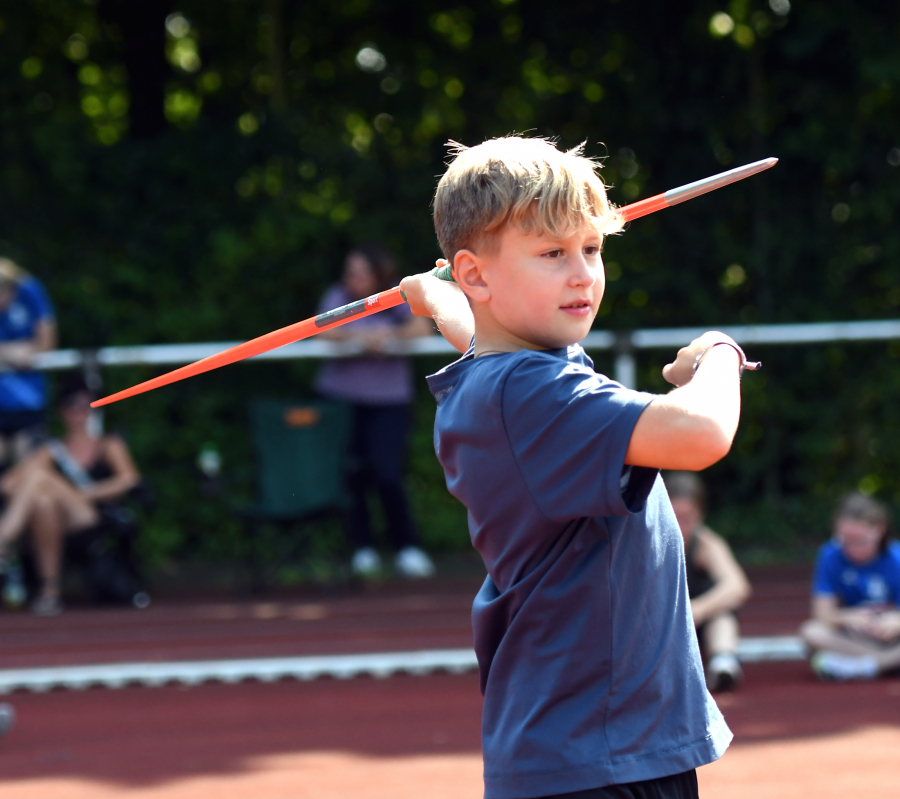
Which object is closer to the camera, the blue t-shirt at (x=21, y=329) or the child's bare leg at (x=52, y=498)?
the child's bare leg at (x=52, y=498)

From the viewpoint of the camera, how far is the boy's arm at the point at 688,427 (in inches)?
63.2

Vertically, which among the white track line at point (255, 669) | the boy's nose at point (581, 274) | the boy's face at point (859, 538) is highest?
the boy's nose at point (581, 274)

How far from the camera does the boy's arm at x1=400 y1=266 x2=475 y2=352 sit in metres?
2.29

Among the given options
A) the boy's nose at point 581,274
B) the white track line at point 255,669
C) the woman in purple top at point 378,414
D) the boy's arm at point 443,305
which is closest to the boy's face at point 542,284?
the boy's nose at point 581,274

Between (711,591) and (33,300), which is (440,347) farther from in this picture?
(711,591)

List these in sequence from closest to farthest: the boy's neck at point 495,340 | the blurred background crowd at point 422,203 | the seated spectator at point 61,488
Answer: the boy's neck at point 495,340, the seated spectator at point 61,488, the blurred background crowd at point 422,203

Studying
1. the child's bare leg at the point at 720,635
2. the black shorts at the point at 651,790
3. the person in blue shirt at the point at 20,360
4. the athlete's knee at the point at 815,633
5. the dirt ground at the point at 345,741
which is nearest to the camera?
the black shorts at the point at 651,790

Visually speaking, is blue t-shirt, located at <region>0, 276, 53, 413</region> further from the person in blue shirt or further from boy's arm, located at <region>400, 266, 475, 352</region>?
boy's arm, located at <region>400, 266, 475, 352</region>

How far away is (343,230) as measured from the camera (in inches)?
324

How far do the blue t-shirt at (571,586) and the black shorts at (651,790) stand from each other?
0.05 feet

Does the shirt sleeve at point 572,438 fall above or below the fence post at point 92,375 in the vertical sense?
above

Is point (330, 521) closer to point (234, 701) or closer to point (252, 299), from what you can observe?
point (252, 299)

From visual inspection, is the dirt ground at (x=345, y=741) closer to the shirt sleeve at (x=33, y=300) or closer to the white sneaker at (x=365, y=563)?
the white sneaker at (x=365, y=563)

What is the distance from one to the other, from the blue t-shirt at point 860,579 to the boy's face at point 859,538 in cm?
4
